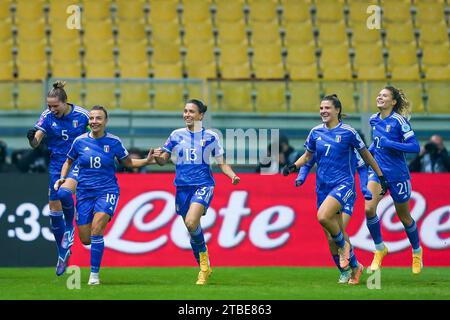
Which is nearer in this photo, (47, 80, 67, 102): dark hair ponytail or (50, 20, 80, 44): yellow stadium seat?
(47, 80, 67, 102): dark hair ponytail

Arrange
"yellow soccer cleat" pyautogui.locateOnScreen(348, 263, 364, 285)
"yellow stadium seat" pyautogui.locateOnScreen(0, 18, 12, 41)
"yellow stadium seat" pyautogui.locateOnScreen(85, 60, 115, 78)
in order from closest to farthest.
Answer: "yellow soccer cleat" pyautogui.locateOnScreen(348, 263, 364, 285) → "yellow stadium seat" pyautogui.locateOnScreen(85, 60, 115, 78) → "yellow stadium seat" pyautogui.locateOnScreen(0, 18, 12, 41)

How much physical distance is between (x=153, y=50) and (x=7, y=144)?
5.12 meters

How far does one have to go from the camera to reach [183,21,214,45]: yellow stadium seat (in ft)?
72.5

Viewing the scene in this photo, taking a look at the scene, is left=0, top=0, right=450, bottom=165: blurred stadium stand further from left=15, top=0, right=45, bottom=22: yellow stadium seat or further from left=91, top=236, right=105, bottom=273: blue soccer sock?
left=91, top=236, right=105, bottom=273: blue soccer sock

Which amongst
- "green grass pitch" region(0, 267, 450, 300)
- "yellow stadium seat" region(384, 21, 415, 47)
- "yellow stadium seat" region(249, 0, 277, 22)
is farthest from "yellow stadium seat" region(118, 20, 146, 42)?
"green grass pitch" region(0, 267, 450, 300)

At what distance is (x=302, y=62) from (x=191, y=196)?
8993 mm

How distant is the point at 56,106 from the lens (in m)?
14.1

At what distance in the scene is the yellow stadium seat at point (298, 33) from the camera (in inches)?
881

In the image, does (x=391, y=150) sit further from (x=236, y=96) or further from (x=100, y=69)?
(x=100, y=69)

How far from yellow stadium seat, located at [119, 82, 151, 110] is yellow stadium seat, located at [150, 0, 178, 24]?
4849 mm

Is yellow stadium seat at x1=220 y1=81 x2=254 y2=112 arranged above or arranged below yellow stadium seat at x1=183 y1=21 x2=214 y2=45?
below

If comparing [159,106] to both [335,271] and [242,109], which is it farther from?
[335,271]

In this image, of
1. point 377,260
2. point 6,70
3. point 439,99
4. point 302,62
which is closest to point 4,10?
point 6,70

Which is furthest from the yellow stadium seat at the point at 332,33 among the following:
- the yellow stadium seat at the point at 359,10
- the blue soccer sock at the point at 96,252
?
the blue soccer sock at the point at 96,252
